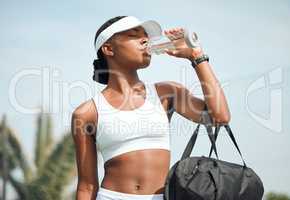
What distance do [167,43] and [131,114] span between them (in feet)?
1.33

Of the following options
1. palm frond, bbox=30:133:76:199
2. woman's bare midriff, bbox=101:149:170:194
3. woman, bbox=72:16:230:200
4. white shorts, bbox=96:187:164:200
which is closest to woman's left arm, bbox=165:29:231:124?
woman, bbox=72:16:230:200

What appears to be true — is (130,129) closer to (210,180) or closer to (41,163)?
(210,180)

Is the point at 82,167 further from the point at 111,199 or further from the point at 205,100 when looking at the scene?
the point at 205,100

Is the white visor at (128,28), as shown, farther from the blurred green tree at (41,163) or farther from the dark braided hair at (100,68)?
the blurred green tree at (41,163)

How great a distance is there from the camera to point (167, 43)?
9.61 feet

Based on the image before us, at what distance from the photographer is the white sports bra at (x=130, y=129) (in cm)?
297

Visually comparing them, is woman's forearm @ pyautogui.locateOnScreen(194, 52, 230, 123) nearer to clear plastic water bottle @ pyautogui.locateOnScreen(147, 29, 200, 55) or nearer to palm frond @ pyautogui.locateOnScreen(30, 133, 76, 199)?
clear plastic water bottle @ pyautogui.locateOnScreen(147, 29, 200, 55)

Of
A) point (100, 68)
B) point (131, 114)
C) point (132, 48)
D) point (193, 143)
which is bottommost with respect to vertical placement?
point (193, 143)

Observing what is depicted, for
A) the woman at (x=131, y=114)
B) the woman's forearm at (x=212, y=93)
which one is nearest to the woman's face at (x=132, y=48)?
the woman at (x=131, y=114)

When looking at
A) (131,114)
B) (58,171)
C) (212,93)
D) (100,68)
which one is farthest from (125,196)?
(58,171)

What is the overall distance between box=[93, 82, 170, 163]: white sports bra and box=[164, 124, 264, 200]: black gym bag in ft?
0.58

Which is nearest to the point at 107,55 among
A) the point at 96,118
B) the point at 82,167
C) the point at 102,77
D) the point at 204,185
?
the point at 102,77

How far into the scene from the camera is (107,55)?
3227 mm

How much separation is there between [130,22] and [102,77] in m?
0.36
